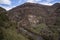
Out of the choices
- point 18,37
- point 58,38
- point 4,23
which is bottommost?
point 58,38

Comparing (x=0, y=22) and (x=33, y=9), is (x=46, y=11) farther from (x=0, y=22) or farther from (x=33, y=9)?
(x=0, y=22)

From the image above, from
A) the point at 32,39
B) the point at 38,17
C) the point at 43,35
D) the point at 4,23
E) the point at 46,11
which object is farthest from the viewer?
the point at 46,11

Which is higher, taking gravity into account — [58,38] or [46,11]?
[46,11]

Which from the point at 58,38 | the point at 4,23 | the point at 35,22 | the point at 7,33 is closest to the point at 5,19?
the point at 4,23

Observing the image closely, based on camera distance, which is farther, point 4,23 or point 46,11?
point 46,11

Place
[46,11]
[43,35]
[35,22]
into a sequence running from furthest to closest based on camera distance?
1. [46,11]
2. [35,22]
3. [43,35]

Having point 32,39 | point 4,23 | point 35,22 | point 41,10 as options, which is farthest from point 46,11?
point 4,23

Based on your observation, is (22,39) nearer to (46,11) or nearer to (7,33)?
(7,33)
